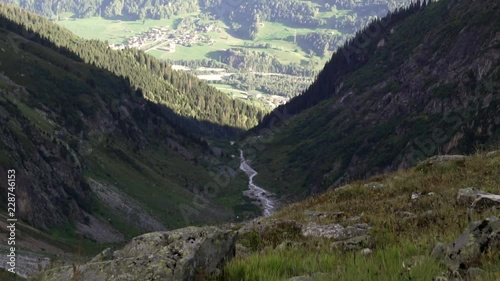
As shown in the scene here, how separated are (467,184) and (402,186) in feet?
9.17

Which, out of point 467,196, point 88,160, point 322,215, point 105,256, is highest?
point 467,196

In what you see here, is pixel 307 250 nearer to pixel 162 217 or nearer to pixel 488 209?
pixel 488 209

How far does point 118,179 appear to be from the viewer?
4208 inches

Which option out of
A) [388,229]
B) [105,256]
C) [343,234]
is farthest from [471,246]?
[105,256]

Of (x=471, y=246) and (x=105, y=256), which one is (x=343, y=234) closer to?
(x=471, y=246)

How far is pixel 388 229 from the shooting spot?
432 inches

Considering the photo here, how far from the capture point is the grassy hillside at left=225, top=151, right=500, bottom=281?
271 inches

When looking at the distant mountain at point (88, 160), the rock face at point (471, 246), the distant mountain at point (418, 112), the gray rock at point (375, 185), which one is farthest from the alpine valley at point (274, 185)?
the distant mountain at point (418, 112)

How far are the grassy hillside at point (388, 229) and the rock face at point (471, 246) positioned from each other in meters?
0.15

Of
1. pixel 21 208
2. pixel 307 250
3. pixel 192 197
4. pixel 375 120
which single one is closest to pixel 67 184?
pixel 21 208

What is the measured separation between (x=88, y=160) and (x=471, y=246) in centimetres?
10530

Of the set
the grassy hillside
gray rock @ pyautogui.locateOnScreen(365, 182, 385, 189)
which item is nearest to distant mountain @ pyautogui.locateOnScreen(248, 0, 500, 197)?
gray rock @ pyautogui.locateOnScreen(365, 182, 385, 189)

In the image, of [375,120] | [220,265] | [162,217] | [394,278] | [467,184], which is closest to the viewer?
[394,278]

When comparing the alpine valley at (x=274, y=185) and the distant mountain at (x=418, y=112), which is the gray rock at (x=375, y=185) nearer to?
the alpine valley at (x=274, y=185)
